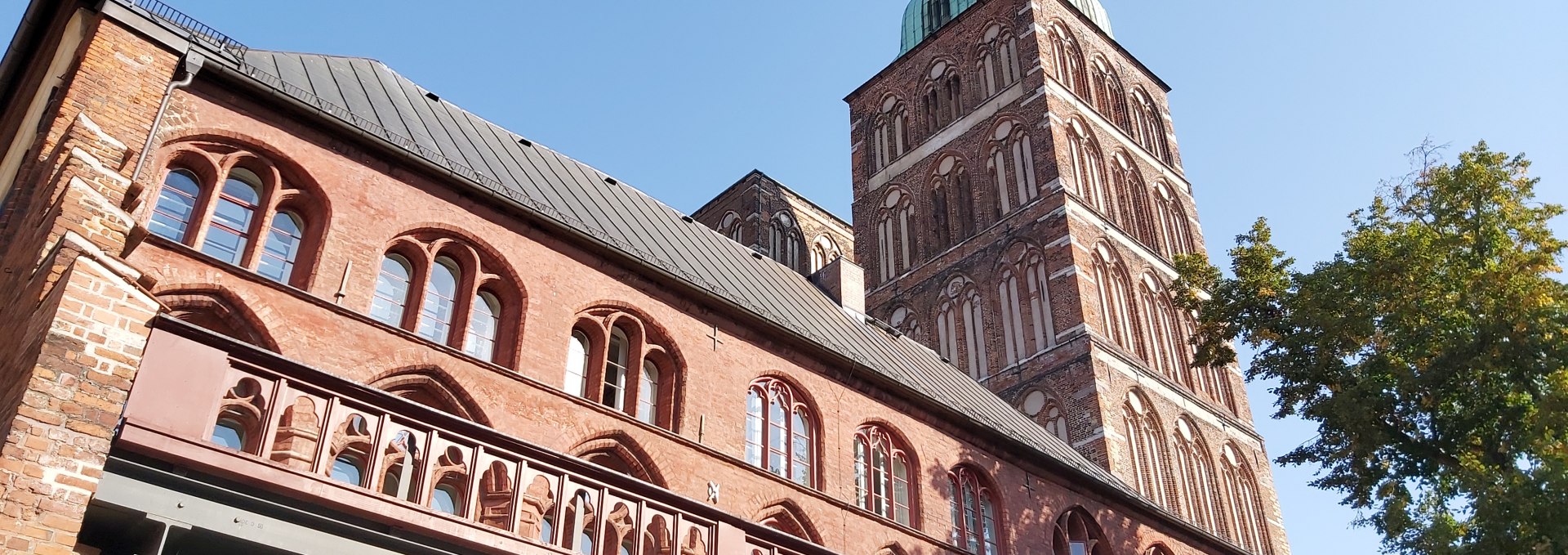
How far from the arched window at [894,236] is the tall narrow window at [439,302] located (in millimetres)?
22849

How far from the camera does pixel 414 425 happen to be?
10.0 meters

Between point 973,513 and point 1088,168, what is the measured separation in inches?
704

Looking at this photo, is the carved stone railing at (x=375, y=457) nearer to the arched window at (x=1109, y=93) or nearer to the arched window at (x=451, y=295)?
the arched window at (x=451, y=295)

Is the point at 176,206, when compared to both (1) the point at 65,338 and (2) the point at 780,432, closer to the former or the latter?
(1) the point at 65,338

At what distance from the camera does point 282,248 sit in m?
14.4

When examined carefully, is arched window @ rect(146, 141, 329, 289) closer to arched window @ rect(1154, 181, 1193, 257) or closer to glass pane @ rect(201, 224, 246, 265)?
glass pane @ rect(201, 224, 246, 265)

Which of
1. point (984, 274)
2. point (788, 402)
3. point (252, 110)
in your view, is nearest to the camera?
point (252, 110)

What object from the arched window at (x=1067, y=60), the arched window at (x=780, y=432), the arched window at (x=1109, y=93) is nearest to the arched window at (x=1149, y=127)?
the arched window at (x=1109, y=93)

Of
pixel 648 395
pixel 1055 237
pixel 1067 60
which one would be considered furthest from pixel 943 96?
pixel 648 395

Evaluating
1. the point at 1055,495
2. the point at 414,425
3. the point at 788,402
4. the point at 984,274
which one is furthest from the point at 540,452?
the point at 984,274

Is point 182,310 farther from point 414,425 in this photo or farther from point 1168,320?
point 1168,320

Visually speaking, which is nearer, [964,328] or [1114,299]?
[1114,299]

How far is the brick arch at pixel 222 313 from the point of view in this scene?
13.0 metres

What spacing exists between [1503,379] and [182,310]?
16649mm
